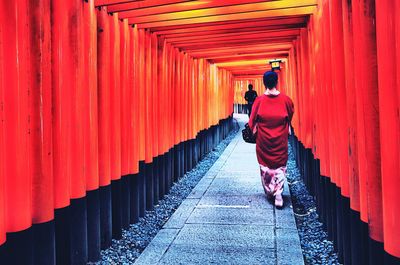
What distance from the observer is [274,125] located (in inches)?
220

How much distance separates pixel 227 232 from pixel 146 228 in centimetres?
117

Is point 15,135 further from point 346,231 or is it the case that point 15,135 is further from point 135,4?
point 346,231

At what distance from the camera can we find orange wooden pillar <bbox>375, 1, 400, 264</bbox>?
1.88 metres

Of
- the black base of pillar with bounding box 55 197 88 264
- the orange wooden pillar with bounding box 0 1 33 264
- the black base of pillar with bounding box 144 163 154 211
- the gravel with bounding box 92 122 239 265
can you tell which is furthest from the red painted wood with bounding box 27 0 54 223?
the black base of pillar with bounding box 144 163 154 211

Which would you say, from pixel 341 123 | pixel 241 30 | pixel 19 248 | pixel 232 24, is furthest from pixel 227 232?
pixel 241 30

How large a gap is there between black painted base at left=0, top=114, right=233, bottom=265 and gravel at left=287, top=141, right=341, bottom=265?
225 centimetres

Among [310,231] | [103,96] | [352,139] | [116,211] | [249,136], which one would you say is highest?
[103,96]

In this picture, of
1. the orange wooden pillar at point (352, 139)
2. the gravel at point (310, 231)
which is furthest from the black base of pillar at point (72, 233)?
the orange wooden pillar at point (352, 139)

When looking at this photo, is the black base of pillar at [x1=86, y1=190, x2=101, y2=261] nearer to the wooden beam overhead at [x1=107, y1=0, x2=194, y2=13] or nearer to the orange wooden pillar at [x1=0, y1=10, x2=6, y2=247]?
the orange wooden pillar at [x1=0, y1=10, x2=6, y2=247]

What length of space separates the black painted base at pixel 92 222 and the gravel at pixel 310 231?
7.39 feet

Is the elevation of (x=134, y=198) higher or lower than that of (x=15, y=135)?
lower

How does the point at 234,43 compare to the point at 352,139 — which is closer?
the point at 352,139

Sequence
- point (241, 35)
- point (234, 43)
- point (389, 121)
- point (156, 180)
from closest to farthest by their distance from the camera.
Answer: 1. point (389, 121)
2. point (156, 180)
3. point (241, 35)
4. point (234, 43)

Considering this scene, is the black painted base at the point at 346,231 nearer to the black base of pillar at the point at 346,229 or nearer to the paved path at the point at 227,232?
the black base of pillar at the point at 346,229
